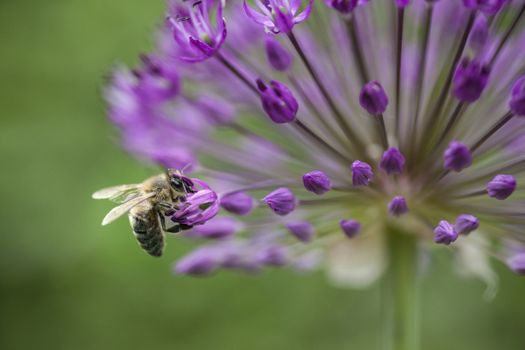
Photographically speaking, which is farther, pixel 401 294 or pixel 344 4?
pixel 401 294

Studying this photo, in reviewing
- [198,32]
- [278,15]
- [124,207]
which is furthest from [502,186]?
[124,207]

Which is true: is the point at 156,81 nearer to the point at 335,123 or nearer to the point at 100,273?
the point at 335,123

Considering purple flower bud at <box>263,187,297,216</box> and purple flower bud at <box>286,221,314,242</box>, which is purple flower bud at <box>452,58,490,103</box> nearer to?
purple flower bud at <box>263,187,297,216</box>

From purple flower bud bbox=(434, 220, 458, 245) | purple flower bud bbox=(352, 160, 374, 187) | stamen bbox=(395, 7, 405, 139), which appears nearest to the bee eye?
purple flower bud bbox=(352, 160, 374, 187)

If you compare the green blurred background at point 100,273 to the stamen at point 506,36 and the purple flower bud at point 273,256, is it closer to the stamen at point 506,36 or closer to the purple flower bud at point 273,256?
the purple flower bud at point 273,256

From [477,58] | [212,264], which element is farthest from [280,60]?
[212,264]

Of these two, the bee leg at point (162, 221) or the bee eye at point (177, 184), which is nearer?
the bee eye at point (177, 184)

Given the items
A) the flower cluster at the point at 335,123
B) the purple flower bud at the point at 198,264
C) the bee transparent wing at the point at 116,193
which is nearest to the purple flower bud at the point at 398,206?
the flower cluster at the point at 335,123
